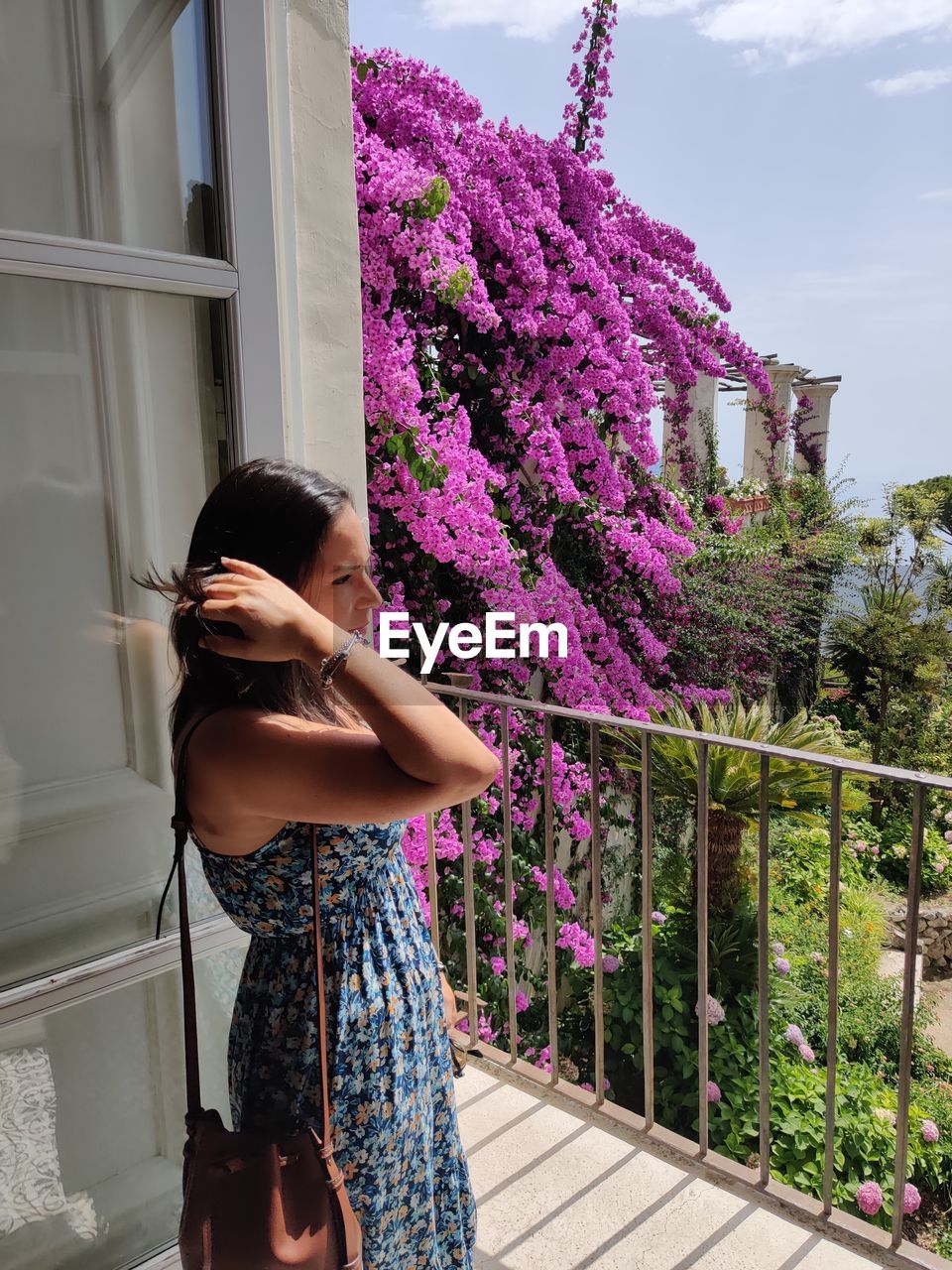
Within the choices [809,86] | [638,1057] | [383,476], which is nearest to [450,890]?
[638,1057]

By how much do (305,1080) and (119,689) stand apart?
0.74 m

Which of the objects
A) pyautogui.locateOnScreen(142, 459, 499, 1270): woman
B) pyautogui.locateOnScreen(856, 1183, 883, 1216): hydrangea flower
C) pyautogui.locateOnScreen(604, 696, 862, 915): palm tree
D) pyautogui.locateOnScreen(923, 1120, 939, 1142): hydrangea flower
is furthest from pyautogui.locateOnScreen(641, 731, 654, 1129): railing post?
pyautogui.locateOnScreen(923, 1120, 939, 1142): hydrangea flower

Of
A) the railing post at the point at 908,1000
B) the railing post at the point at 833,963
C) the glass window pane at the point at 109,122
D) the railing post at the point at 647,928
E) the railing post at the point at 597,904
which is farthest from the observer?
the railing post at the point at 597,904

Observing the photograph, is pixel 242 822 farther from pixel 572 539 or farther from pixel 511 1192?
pixel 572 539

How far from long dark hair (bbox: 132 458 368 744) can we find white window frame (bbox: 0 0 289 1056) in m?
0.58

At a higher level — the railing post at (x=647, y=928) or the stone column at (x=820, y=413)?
the stone column at (x=820, y=413)

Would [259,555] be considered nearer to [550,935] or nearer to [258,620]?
[258,620]

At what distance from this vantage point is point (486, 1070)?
222 centimetres

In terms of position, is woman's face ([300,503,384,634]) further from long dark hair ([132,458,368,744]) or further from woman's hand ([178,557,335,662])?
woman's hand ([178,557,335,662])

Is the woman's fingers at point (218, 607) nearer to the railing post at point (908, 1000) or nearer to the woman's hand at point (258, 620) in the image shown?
the woman's hand at point (258, 620)

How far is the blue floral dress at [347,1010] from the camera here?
3.28 feet

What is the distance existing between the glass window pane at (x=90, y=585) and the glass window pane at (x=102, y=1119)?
0.13 metres

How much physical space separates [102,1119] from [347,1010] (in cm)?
76

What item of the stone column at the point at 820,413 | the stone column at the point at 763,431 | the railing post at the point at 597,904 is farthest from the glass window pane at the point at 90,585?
the stone column at the point at 820,413
